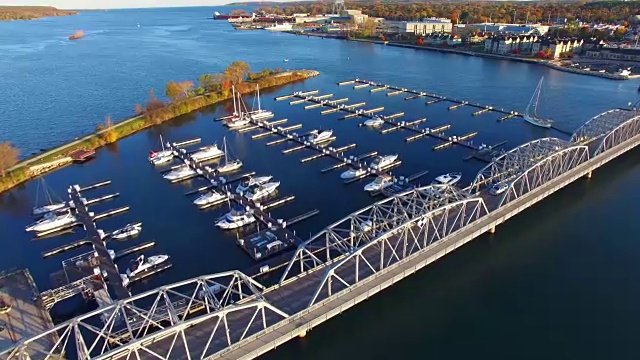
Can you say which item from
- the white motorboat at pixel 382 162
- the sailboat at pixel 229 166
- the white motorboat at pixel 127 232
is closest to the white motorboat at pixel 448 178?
the white motorboat at pixel 382 162

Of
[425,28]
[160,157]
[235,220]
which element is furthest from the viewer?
[425,28]

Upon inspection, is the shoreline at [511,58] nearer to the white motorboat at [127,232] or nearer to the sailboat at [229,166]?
the sailboat at [229,166]

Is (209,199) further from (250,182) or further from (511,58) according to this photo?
(511,58)

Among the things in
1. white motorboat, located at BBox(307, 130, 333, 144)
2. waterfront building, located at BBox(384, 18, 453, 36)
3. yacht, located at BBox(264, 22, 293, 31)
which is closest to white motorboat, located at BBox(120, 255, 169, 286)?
white motorboat, located at BBox(307, 130, 333, 144)

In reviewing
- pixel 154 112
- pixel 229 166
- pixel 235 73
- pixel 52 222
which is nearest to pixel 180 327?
pixel 52 222

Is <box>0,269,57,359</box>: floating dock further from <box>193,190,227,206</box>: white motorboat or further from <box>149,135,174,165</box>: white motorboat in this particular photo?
<box>149,135,174,165</box>: white motorboat

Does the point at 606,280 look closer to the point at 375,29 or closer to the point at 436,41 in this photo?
the point at 436,41

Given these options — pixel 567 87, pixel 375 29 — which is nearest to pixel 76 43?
pixel 375 29
